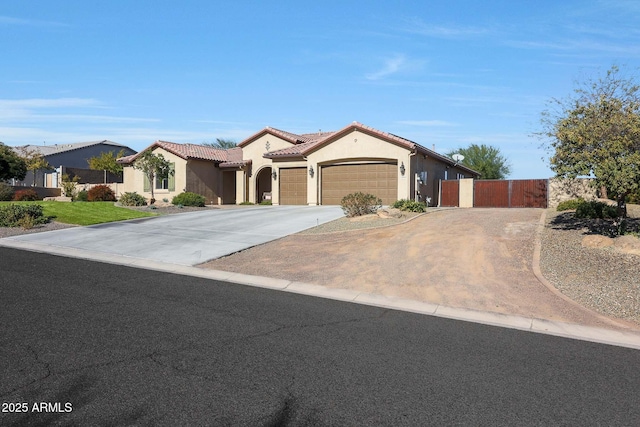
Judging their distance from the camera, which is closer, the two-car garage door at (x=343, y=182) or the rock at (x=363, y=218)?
the rock at (x=363, y=218)

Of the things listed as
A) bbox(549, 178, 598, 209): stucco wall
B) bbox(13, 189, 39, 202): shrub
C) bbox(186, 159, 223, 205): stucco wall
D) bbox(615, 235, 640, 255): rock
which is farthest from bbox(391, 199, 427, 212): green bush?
bbox(13, 189, 39, 202): shrub

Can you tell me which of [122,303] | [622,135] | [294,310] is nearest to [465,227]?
[622,135]

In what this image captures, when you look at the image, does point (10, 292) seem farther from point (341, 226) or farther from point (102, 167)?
point (102, 167)

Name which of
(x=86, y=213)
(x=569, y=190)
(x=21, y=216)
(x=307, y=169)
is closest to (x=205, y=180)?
(x=307, y=169)

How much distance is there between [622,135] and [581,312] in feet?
20.3

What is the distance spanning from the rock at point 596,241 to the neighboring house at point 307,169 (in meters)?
13.3

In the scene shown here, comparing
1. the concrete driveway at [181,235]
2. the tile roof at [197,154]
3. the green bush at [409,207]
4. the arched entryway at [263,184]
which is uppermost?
the tile roof at [197,154]

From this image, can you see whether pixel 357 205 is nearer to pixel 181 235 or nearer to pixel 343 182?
pixel 181 235

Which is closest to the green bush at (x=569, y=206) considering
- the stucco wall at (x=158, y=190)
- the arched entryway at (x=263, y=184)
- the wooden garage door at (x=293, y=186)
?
the wooden garage door at (x=293, y=186)

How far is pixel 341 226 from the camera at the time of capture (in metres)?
17.9

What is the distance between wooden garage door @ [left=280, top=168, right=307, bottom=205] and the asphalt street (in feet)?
73.1

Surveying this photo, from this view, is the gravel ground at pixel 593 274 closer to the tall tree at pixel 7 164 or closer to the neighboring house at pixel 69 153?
the tall tree at pixel 7 164

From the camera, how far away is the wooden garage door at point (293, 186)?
3063 cm

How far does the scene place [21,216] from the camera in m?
19.8
